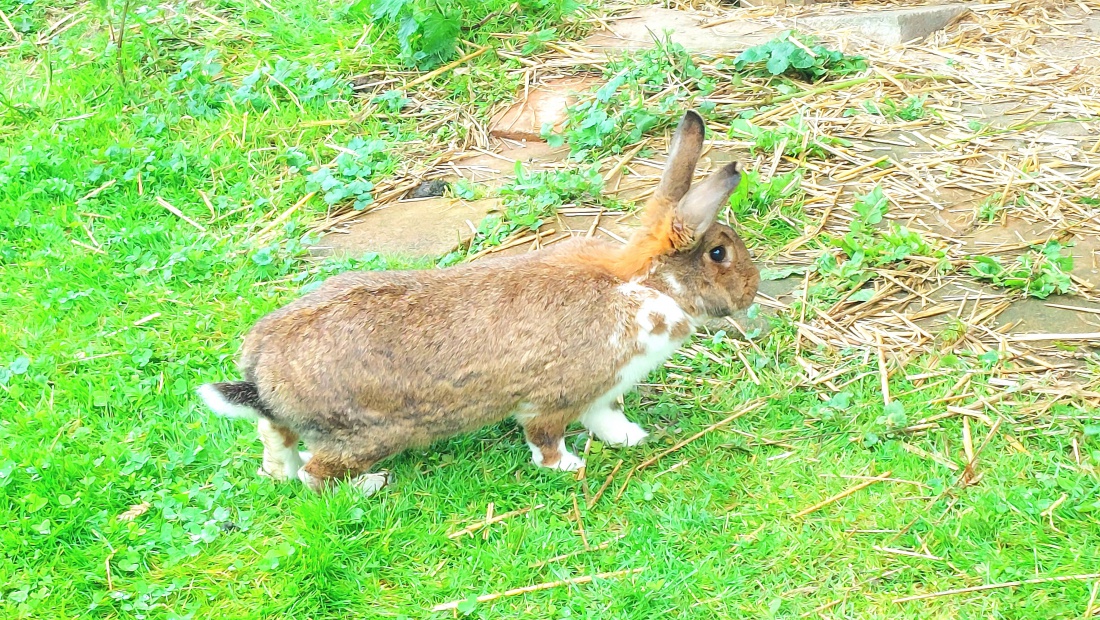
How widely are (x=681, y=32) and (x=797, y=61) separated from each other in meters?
0.87

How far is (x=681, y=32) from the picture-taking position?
21.5 feet

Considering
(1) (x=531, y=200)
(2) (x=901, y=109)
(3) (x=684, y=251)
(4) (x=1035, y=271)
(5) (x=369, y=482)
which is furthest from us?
(2) (x=901, y=109)

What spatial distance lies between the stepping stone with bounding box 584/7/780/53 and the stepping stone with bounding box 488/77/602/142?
0.44 metres

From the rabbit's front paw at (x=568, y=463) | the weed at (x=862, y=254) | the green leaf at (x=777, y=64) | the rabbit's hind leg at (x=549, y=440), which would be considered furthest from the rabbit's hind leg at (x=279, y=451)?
the green leaf at (x=777, y=64)

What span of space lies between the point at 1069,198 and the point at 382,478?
10.9 feet

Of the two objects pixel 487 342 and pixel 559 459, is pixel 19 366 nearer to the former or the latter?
pixel 487 342

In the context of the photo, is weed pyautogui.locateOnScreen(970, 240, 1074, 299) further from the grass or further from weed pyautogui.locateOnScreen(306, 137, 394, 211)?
weed pyautogui.locateOnScreen(306, 137, 394, 211)

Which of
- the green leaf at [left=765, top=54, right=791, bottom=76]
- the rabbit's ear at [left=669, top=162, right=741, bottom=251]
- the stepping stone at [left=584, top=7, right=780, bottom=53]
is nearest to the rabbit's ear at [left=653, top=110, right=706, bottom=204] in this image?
the rabbit's ear at [left=669, top=162, right=741, bottom=251]

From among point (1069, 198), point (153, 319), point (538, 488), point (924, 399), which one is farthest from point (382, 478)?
point (1069, 198)

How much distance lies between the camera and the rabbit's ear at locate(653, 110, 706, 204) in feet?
13.0

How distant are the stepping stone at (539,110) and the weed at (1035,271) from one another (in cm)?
239

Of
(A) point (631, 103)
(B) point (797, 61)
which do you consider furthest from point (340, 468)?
(B) point (797, 61)

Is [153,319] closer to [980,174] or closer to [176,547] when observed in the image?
[176,547]

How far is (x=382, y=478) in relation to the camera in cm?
387
